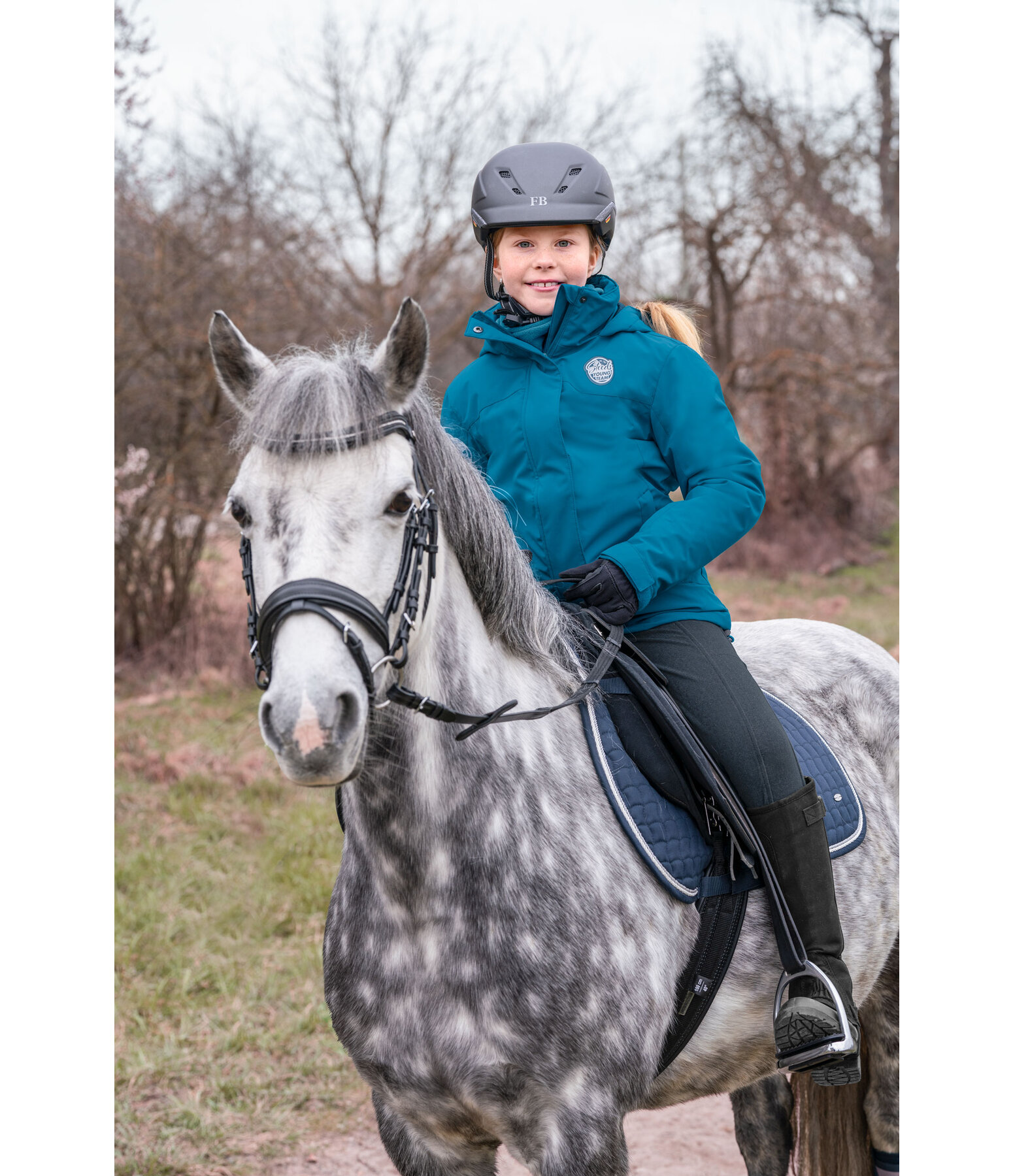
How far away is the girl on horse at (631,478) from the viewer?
2.15 metres

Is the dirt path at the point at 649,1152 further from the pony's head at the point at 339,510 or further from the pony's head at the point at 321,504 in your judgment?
the pony's head at the point at 321,504

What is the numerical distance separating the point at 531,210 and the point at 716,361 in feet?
36.8

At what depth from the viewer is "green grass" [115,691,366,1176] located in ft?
12.1

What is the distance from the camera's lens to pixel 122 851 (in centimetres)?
557

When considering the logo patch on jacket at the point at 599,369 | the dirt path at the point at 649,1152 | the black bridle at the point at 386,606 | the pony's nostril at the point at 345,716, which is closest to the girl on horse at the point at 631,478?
the logo patch on jacket at the point at 599,369

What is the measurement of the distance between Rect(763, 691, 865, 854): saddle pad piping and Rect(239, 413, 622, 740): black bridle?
1.01m

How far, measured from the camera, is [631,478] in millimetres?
2244

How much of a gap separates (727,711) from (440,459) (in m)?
0.84

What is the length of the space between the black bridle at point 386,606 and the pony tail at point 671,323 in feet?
2.88

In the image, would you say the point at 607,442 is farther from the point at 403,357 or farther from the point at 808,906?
the point at 808,906

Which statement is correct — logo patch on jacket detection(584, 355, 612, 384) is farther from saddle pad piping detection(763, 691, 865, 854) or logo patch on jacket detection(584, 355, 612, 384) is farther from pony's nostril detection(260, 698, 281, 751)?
pony's nostril detection(260, 698, 281, 751)

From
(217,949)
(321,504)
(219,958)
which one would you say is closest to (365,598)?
(321,504)

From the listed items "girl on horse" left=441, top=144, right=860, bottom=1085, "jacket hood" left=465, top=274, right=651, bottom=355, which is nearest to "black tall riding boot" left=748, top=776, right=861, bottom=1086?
"girl on horse" left=441, top=144, right=860, bottom=1085

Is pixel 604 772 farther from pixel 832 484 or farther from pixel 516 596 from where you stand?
pixel 832 484
